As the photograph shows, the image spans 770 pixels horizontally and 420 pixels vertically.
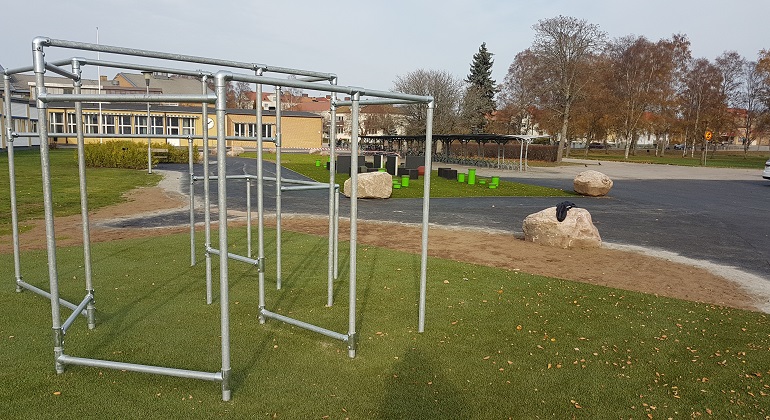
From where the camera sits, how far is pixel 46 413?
3.30 meters

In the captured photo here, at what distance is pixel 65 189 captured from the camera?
16766 millimetres

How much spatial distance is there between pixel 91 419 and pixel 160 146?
101 feet

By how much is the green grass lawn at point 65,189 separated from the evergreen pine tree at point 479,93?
38.6m

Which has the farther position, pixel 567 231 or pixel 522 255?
pixel 567 231

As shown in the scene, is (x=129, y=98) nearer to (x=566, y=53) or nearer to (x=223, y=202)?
(x=223, y=202)

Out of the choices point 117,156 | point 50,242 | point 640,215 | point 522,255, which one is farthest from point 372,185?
point 117,156

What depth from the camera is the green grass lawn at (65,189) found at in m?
12.2

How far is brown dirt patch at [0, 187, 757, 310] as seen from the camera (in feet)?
23.0

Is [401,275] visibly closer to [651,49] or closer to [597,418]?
[597,418]

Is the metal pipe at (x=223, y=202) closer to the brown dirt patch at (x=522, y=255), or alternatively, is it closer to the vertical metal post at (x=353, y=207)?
the vertical metal post at (x=353, y=207)

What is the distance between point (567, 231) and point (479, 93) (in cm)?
5216

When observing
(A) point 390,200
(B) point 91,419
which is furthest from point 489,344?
(A) point 390,200

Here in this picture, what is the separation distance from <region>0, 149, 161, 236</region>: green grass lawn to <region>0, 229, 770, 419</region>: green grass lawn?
6.25 meters

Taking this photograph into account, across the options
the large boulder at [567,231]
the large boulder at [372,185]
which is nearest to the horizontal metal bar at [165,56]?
the large boulder at [567,231]
